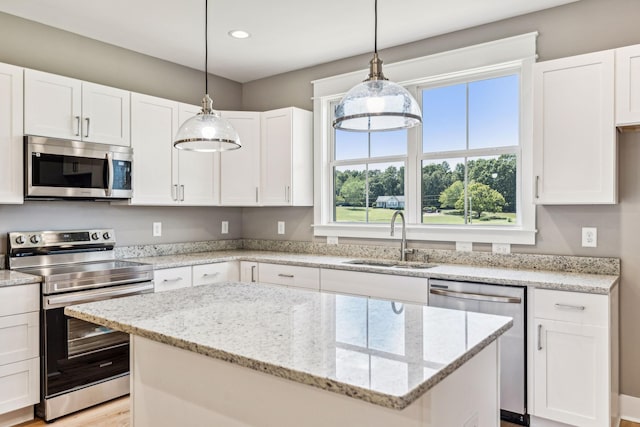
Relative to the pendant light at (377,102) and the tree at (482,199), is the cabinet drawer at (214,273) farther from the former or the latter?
the pendant light at (377,102)

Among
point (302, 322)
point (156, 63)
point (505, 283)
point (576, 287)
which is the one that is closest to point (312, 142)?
point (156, 63)

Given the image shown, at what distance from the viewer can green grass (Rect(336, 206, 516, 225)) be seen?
3238 mm

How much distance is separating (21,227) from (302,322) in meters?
2.56

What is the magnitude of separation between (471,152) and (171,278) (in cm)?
245

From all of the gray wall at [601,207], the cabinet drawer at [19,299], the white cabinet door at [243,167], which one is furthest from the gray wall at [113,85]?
the gray wall at [601,207]

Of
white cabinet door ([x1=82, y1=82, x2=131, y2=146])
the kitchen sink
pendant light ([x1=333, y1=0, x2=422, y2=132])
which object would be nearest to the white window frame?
the kitchen sink

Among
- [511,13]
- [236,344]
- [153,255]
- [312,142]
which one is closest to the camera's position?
[236,344]

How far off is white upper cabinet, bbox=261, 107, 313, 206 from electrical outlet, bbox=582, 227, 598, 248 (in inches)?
86.9

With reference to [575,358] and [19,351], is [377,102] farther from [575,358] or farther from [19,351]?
[19,351]

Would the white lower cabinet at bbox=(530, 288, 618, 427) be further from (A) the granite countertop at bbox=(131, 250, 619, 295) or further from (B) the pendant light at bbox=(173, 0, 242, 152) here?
(B) the pendant light at bbox=(173, 0, 242, 152)

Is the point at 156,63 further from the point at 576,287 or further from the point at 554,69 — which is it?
the point at 576,287

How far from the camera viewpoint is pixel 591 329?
2324 millimetres

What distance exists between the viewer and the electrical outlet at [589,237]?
2.80 meters

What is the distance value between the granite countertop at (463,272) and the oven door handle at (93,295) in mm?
198
